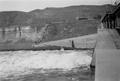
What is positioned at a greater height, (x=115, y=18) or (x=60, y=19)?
(x=115, y=18)

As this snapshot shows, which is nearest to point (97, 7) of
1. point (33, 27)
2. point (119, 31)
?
point (33, 27)

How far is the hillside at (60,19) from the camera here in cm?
8162

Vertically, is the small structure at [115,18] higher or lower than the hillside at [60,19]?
higher

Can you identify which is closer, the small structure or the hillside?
the small structure

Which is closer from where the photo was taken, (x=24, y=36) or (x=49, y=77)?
(x=49, y=77)

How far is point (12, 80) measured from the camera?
18094mm

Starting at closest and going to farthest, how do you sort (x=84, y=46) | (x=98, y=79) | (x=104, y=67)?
(x=98, y=79)
(x=104, y=67)
(x=84, y=46)

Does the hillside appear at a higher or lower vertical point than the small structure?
lower

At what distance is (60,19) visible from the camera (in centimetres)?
10069

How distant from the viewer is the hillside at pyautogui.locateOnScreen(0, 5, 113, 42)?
8162 centimetres

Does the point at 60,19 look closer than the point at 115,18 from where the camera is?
No

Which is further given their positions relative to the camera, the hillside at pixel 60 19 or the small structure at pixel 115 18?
the hillside at pixel 60 19

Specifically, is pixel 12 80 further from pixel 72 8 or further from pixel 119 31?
pixel 72 8

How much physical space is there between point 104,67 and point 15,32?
8880 cm
